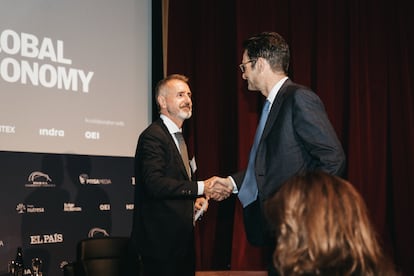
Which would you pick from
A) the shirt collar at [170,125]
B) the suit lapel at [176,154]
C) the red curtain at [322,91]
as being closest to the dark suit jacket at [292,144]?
the suit lapel at [176,154]

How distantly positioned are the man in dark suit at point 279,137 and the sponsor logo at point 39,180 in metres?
1.93

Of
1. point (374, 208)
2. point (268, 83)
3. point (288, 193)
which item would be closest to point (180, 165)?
point (268, 83)

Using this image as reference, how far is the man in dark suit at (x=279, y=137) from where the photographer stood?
2.76 m

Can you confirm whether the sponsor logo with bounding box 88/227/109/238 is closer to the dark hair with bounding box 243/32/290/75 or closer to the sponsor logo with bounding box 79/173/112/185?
the sponsor logo with bounding box 79/173/112/185

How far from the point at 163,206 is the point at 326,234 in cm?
233

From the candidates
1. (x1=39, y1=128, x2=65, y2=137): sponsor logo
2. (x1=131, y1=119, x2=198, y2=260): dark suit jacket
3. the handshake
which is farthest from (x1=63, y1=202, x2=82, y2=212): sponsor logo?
the handshake

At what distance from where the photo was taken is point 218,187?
3854mm

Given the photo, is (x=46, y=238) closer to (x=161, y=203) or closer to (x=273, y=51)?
(x=161, y=203)

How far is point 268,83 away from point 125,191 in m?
2.31

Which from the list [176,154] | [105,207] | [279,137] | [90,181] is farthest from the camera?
[105,207]

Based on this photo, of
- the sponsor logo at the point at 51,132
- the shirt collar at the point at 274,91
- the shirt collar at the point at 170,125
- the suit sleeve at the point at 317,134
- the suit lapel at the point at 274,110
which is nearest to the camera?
the suit sleeve at the point at 317,134

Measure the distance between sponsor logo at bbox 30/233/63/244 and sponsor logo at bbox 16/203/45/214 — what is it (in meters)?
0.19

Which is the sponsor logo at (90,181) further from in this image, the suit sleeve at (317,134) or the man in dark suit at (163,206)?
the suit sleeve at (317,134)

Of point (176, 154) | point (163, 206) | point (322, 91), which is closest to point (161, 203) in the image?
point (163, 206)
